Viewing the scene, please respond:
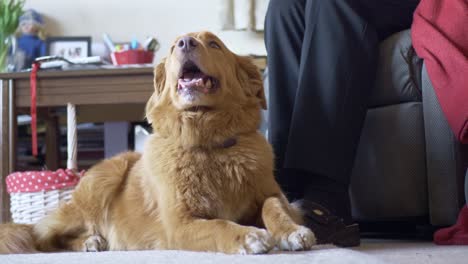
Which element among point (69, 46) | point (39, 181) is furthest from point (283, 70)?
point (69, 46)

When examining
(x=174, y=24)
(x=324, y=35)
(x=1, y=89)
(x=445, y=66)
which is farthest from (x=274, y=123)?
(x=174, y=24)

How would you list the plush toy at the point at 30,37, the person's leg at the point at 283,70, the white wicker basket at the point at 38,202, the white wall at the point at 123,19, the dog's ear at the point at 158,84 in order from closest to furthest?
the dog's ear at the point at 158,84 < the person's leg at the point at 283,70 < the white wicker basket at the point at 38,202 < the plush toy at the point at 30,37 < the white wall at the point at 123,19

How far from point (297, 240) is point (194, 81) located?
1.87ft

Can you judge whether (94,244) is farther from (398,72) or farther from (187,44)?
(398,72)

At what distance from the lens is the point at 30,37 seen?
3969 millimetres

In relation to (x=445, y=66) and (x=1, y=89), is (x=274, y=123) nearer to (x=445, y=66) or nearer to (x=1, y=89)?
(x=445, y=66)

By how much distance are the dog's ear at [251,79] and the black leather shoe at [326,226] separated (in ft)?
1.21

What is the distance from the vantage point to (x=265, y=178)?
1651 mm

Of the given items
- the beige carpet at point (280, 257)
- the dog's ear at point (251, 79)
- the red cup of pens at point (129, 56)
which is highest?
the dog's ear at point (251, 79)

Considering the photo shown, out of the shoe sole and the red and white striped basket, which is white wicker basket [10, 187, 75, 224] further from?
the shoe sole

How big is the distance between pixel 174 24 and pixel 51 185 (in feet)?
6.79

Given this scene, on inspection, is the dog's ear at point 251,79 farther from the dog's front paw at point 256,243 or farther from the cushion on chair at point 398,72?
the dog's front paw at point 256,243

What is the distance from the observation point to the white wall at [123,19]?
4176 mm

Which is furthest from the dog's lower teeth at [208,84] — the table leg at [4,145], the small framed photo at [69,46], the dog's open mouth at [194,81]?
the small framed photo at [69,46]
